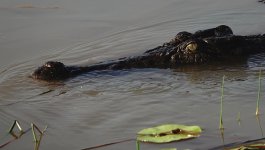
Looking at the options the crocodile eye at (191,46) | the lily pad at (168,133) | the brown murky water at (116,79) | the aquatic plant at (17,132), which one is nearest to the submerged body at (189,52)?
the crocodile eye at (191,46)

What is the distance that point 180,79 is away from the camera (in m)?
5.46

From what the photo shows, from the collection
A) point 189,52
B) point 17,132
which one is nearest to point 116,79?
point 189,52

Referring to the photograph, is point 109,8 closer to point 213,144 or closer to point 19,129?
point 19,129

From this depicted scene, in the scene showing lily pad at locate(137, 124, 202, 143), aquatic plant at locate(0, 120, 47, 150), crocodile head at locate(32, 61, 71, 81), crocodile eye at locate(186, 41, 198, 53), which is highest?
crocodile eye at locate(186, 41, 198, 53)

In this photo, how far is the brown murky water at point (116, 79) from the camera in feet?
13.5

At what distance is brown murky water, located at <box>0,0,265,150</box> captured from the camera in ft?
13.5

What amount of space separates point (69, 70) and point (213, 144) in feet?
7.86

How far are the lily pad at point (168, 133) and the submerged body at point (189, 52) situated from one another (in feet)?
6.37

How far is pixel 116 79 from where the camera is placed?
556 centimetres

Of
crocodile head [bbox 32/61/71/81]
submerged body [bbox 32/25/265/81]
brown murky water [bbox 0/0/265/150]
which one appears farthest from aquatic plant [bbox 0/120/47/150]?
submerged body [bbox 32/25/265/81]

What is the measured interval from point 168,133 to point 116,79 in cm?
178

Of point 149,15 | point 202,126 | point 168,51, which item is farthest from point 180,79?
point 149,15

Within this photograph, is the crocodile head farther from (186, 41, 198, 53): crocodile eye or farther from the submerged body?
(186, 41, 198, 53): crocodile eye

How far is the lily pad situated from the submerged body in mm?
1942
